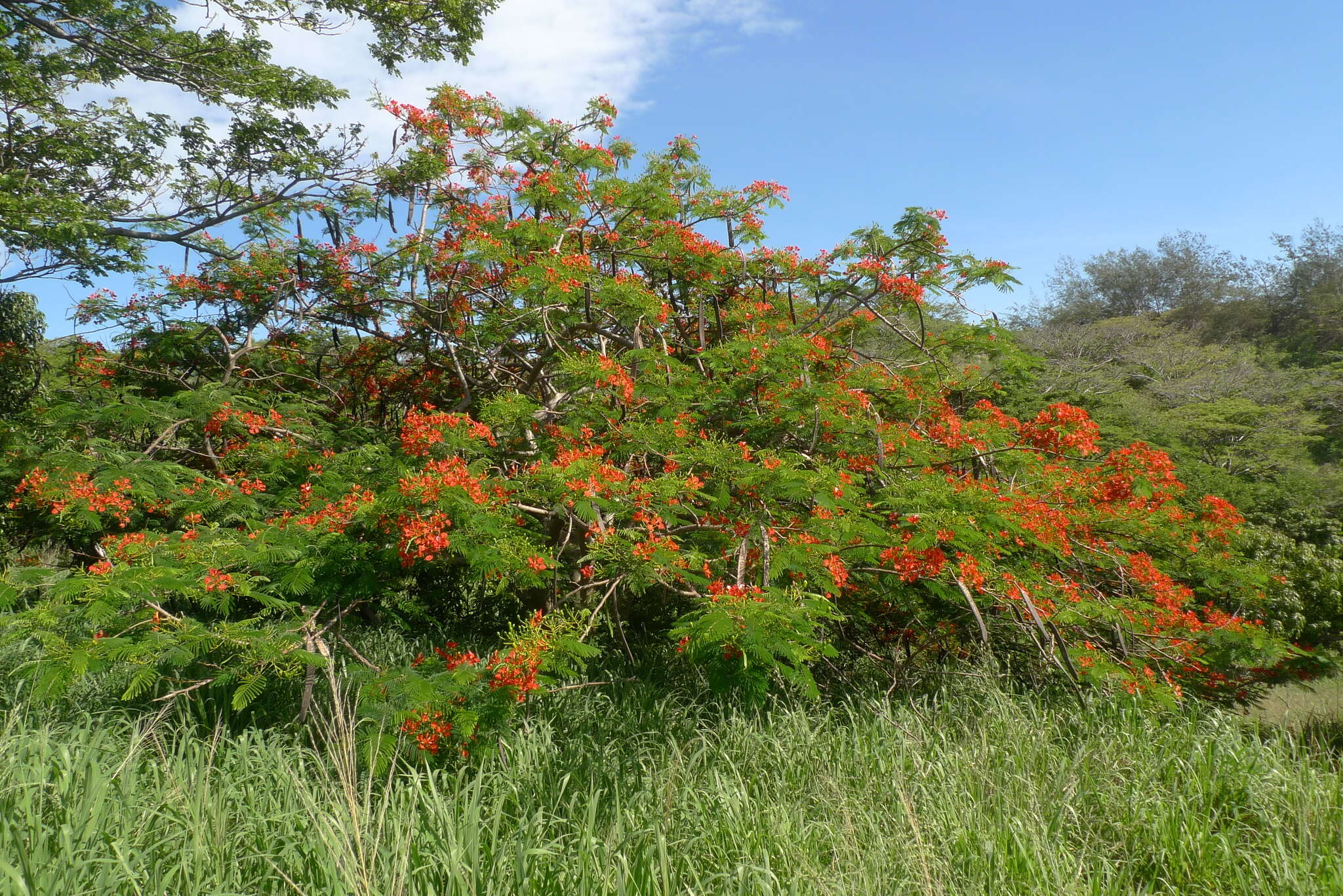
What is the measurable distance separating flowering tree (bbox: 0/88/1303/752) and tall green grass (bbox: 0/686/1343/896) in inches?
15.7

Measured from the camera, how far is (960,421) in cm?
570

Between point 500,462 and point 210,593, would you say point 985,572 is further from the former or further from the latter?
point 210,593

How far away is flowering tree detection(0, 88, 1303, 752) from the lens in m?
3.58

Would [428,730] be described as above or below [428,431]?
below

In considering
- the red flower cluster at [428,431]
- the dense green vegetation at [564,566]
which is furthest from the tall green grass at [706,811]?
the red flower cluster at [428,431]

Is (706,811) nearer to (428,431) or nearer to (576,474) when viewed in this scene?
(576,474)

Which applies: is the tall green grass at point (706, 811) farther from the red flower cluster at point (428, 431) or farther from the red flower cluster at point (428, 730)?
the red flower cluster at point (428, 431)

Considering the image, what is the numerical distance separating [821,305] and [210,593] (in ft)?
16.9

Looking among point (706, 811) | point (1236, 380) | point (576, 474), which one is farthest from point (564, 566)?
point (1236, 380)

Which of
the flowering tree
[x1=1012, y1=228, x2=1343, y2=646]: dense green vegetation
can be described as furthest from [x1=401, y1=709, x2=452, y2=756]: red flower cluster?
[x1=1012, y1=228, x2=1343, y2=646]: dense green vegetation

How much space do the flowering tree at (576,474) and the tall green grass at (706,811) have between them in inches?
15.7

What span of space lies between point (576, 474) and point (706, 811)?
1760 millimetres

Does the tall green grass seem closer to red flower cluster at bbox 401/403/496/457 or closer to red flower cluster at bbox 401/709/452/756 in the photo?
red flower cluster at bbox 401/709/452/756

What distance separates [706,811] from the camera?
304cm
